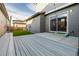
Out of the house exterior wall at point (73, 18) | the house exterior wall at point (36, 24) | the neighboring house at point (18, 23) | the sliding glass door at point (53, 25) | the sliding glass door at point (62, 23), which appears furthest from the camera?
the neighboring house at point (18, 23)

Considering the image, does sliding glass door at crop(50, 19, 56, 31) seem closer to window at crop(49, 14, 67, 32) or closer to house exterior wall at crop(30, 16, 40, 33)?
window at crop(49, 14, 67, 32)

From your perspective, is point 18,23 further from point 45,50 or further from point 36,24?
point 45,50

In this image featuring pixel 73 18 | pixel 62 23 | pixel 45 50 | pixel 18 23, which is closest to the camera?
pixel 45 50

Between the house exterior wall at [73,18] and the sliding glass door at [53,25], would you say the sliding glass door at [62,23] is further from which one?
the sliding glass door at [53,25]

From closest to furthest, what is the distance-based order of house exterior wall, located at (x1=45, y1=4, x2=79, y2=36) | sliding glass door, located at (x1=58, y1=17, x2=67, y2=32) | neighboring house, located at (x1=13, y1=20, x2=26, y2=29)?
house exterior wall, located at (x1=45, y1=4, x2=79, y2=36) < sliding glass door, located at (x1=58, y1=17, x2=67, y2=32) < neighboring house, located at (x1=13, y1=20, x2=26, y2=29)

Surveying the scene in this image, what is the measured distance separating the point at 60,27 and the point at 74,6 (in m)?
2.09

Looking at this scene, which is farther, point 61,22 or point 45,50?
point 61,22

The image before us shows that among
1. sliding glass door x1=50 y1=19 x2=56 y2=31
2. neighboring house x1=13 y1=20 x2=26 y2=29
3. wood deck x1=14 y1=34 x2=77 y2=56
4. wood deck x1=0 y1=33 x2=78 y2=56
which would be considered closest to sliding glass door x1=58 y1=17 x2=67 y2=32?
sliding glass door x1=50 y1=19 x2=56 y2=31

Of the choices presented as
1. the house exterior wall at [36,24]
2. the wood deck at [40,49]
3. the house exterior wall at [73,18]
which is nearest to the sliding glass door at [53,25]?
the house exterior wall at [73,18]

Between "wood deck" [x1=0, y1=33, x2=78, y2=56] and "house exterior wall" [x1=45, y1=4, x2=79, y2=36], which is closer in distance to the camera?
"wood deck" [x1=0, y1=33, x2=78, y2=56]

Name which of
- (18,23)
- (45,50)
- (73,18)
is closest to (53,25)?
(73,18)

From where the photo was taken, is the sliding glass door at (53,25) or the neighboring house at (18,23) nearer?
the sliding glass door at (53,25)

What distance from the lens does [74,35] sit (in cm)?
603

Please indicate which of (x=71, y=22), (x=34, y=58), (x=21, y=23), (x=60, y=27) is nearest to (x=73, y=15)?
(x=71, y=22)
